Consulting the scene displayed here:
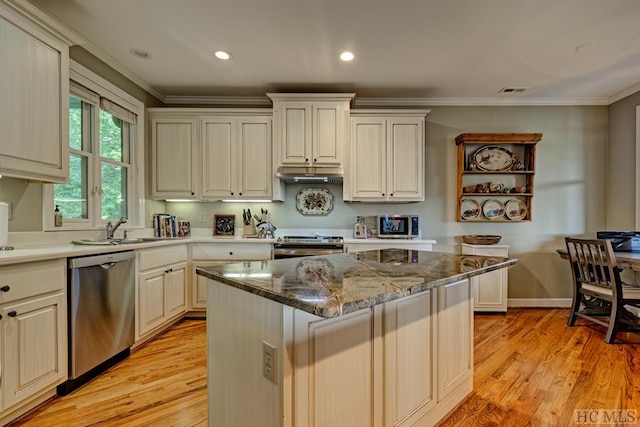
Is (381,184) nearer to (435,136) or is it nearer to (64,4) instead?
(435,136)

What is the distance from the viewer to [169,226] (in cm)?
356

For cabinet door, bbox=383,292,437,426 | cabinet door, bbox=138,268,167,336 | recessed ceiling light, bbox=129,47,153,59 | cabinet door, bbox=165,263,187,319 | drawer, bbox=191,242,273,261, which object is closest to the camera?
cabinet door, bbox=383,292,437,426

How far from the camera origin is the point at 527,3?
208 cm

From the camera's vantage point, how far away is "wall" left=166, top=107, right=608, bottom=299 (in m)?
3.81

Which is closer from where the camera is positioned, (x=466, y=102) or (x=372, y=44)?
(x=372, y=44)

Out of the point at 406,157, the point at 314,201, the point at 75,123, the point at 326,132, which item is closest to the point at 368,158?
the point at 406,157

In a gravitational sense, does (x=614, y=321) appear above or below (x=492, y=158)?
below

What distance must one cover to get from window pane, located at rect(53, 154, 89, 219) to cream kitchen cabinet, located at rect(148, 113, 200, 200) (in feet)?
2.69

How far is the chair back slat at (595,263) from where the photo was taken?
266 cm

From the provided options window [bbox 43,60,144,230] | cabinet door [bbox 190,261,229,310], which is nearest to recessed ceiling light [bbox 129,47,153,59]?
window [bbox 43,60,144,230]

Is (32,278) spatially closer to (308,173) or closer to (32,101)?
(32,101)

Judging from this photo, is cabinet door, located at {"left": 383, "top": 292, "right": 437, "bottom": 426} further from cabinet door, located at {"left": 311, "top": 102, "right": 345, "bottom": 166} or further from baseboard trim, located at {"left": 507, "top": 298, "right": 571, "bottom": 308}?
baseboard trim, located at {"left": 507, "top": 298, "right": 571, "bottom": 308}

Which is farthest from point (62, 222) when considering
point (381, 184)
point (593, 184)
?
point (593, 184)

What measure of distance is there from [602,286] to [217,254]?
383cm
